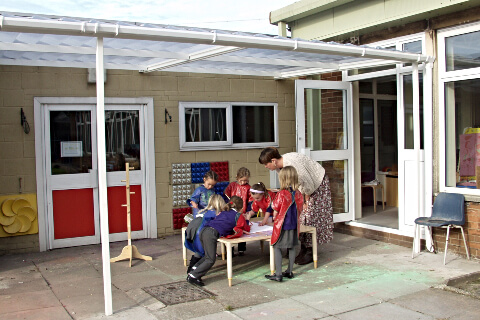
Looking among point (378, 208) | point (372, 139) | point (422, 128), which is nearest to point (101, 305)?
point (422, 128)

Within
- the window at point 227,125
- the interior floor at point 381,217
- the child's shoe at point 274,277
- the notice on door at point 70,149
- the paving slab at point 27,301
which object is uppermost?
the window at point 227,125

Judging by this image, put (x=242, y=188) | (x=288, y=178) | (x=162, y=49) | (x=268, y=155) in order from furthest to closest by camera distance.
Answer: (x=242, y=188) < (x=162, y=49) < (x=268, y=155) < (x=288, y=178)

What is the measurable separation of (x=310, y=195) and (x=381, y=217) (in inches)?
111

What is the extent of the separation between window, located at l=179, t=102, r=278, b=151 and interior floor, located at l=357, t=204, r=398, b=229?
208cm

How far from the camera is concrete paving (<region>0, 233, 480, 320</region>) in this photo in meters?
4.94

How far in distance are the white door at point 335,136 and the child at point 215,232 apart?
104 inches

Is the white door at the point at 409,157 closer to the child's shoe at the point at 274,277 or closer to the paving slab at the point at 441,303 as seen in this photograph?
the paving slab at the point at 441,303

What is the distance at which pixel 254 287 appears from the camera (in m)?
5.73

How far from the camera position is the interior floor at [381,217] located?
8398 millimetres

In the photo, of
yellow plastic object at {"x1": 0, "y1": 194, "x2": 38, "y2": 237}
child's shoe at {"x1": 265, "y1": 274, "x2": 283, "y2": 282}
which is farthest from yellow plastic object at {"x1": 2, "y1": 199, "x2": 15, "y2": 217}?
child's shoe at {"x1": 265, "y1": 274, "x2": 283, "y2": 282}

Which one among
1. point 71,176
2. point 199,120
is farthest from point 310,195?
point 71,176

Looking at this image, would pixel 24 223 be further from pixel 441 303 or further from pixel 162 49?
pixel 441 303

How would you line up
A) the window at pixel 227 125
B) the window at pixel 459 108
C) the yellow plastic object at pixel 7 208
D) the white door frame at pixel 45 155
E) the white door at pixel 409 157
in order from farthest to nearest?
1. the window at pixel 227 125
2. the white door frame at pixel 45 155
3. the yellow plastic object at pixel 7 208
4. the white door at pixel 409 157
5. the window at pixel 459 108

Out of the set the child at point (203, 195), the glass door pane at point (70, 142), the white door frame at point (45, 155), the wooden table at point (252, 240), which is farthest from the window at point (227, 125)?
the wooden table at point (252, 240)
